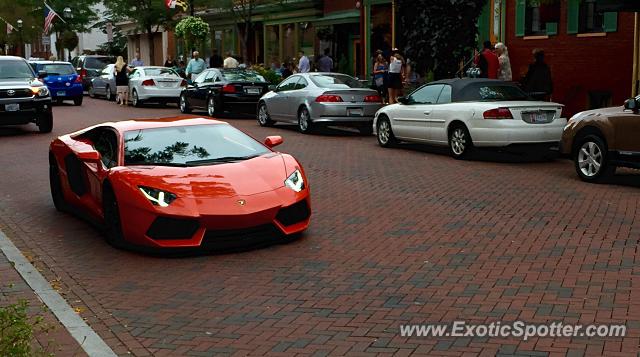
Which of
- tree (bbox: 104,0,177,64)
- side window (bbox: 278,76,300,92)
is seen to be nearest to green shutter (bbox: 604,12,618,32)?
side window (bbox: 278,76,300,92)

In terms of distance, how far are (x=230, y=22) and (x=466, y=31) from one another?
2715cm

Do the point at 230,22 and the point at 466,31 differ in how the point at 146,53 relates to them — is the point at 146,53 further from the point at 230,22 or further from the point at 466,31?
the point at 466,31

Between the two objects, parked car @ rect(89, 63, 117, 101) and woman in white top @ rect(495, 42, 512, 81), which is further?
parked car @ rect(89, 63, 117, 101)

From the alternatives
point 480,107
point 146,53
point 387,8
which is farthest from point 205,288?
point 146,53

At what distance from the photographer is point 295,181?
8352 mm

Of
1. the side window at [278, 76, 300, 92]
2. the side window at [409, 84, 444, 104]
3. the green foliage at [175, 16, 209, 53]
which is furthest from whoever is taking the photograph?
the green foliage at [175, 16, 209, 53]

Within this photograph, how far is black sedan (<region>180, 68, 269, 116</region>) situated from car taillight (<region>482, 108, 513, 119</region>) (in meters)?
11.3

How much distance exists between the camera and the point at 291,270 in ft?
23.7

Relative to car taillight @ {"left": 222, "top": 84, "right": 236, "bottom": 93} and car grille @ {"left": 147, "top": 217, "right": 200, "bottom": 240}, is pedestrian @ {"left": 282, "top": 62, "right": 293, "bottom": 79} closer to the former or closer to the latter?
car taillight @ {"left": 222, "top": 84, "right": 236, "bottom": 93}

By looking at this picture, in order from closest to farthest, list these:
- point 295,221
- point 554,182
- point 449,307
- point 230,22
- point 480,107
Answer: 1. point 449,307
2. point 295,221
3. point 554,182
4. point 480,107
5. point 230,22

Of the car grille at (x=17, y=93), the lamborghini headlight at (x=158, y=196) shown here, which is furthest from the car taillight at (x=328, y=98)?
the lamborghini headlight at (x=158, y=196)

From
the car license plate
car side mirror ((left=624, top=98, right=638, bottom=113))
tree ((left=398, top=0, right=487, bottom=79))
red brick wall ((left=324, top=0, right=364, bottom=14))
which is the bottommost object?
the car license plate

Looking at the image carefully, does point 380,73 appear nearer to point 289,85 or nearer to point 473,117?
point 289,85

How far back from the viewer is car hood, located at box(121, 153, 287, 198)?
768 centimetres
